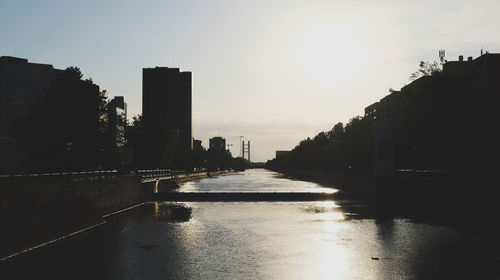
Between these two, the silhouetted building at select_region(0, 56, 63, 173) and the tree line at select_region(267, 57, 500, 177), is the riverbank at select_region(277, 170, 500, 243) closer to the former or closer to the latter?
the tree line at select_region(267, 57, 500, 177)

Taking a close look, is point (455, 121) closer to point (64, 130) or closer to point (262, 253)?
point (262, 253)

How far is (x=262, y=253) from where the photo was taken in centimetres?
2508

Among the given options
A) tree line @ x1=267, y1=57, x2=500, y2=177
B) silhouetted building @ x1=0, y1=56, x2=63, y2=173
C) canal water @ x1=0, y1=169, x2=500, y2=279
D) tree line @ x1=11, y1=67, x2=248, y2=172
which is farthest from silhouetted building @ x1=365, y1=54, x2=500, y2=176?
silhouetted building @ x1=0, y1=56, x2=63, y2=173

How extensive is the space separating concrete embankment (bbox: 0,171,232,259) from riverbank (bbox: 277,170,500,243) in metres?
21.3

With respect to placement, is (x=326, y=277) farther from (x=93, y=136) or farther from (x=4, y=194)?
(x=93, y=136)

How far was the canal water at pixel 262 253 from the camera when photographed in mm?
20375

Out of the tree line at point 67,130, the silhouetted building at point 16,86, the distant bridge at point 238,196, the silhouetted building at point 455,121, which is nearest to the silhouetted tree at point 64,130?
the tree line at point 67,130

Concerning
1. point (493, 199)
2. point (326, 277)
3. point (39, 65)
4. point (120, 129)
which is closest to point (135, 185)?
point (120, 129)

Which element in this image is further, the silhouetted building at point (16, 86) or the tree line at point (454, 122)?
the silhouetted building at point (16, 86)

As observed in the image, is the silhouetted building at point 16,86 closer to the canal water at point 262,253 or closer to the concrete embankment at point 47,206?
the concrete embankment at point 47,206

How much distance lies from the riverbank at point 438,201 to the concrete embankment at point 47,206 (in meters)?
21.3

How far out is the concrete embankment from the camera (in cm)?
2479

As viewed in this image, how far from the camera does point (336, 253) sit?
25.2 meters

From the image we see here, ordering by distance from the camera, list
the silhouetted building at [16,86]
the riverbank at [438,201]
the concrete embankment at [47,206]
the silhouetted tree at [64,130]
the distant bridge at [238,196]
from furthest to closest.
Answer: the silhouetted building at [16,86] → the distant bridge at [238,196] → the silhouetted tree at [64,130] → the riverbank at [438,201] → the concrete embankment at [47,206]
